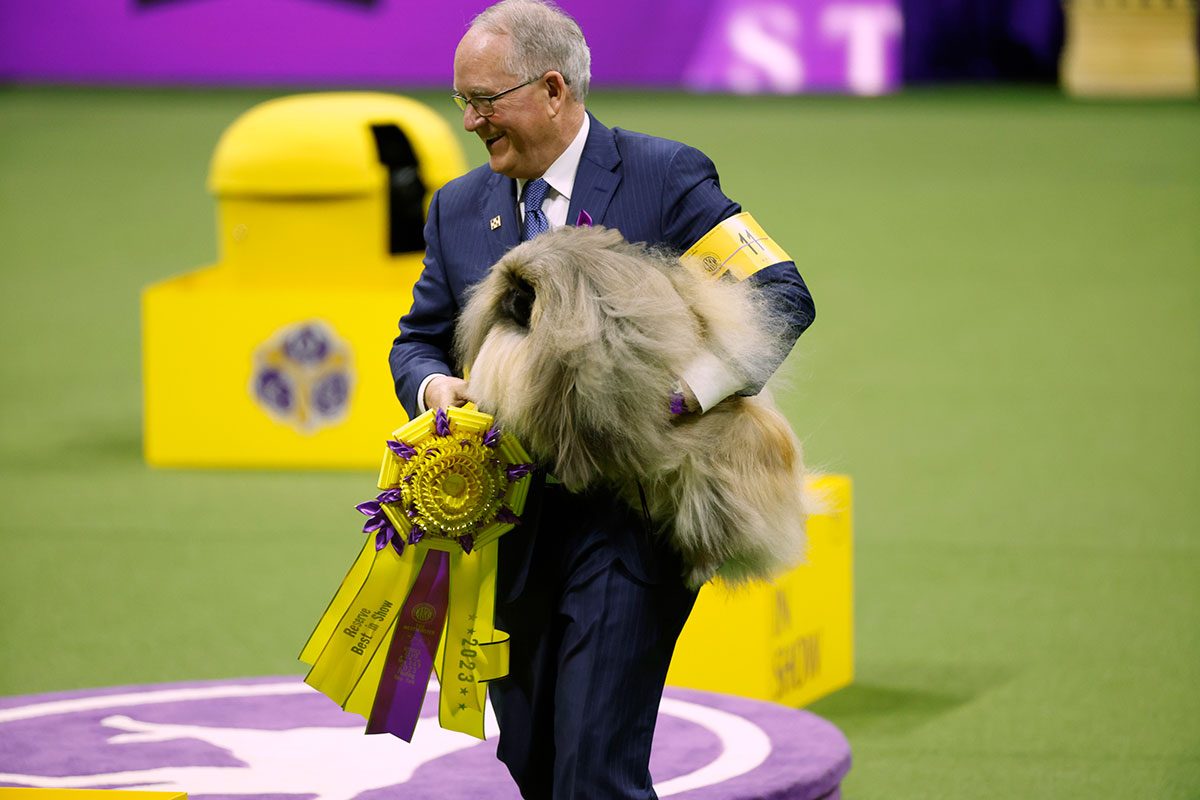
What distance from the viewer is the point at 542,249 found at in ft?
11.2

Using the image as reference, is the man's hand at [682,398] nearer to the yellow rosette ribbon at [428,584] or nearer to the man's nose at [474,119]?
the yellow rosette ribbon at [428,584]

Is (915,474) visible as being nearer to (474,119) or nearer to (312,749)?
(312,749)

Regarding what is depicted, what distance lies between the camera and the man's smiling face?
139 inches

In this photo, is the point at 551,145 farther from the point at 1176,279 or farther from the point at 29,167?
the point at 29,167

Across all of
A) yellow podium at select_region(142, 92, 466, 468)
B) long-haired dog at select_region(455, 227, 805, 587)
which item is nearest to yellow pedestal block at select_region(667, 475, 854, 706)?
long-haired dog at select_region(455, 227, 805, 587)

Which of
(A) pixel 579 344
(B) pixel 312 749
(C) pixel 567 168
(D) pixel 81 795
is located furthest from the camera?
(B) pixel 312 749

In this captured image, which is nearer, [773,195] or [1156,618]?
[1156,618]

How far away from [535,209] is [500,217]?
65mm

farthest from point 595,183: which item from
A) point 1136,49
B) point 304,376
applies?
point 1136,49

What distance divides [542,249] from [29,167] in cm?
1514

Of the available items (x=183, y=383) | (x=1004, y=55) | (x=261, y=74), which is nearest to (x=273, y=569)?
(x=183, y=383)

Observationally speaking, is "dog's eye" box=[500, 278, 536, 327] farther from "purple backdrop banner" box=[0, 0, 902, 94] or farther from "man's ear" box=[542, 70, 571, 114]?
"purple backdrop banner" box=[0, 0, 902, 94]

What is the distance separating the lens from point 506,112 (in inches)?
140

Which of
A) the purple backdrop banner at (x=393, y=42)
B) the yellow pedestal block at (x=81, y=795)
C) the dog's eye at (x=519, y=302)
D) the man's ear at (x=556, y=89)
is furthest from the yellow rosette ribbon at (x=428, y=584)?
the purple backdrop banner at (x=393, y=42)
